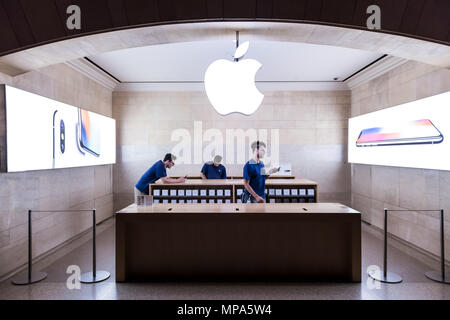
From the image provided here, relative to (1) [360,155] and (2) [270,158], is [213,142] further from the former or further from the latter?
(1) [360,155]

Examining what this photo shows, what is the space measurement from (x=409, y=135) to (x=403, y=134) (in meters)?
0.15

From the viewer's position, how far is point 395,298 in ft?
8.96

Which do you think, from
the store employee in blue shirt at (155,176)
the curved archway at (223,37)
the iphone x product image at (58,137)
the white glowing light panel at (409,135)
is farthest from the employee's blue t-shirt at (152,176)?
the white glowing light panel at (409,135)

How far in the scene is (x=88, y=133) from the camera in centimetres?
502

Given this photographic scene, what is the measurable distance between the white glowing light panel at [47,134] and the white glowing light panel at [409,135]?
5065 millimetres

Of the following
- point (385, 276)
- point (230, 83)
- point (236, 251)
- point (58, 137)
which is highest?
point (230, 83)

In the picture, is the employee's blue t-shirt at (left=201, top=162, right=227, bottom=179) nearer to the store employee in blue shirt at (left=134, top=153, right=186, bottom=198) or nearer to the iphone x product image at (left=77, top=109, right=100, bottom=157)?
the store employee in blue shirt at (left=134, top=153, right=186, bottom=198)

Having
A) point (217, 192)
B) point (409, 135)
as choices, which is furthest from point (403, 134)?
point (217, 192)

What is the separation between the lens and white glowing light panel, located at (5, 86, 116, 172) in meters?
3.14

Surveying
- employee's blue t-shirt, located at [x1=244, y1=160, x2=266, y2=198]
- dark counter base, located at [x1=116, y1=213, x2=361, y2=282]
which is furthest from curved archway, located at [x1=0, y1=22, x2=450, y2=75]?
dark counter base, located at [x1=116, y1=213, x2=361, y2=282]

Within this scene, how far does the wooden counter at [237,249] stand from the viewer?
3057 millimetres

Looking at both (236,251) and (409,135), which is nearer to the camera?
(236,251)

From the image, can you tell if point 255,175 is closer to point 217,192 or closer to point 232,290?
point 217,192

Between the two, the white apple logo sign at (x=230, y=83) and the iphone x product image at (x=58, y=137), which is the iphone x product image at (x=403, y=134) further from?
the iphone x product image at (x=58, y=137)
